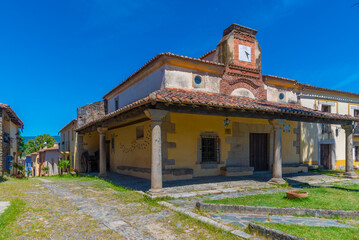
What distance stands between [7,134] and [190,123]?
11.6m

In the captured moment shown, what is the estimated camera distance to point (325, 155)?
16.0 m

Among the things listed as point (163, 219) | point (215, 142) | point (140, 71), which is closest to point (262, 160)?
point (215, 142)

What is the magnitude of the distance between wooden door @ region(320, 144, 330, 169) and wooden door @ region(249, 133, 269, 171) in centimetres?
557

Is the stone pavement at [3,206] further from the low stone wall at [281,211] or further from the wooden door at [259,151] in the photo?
the wooden door at [259,151]

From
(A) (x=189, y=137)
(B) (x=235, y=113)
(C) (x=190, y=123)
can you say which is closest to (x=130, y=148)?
(A) (x=189, y=137)

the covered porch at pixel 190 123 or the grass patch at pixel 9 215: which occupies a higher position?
the covered porch at pixel 190 123

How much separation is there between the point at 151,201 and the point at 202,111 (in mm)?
3187

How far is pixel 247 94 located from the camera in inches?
466

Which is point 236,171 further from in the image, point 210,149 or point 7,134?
point 7,134

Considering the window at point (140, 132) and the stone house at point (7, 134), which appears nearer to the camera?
the window at point (140, 132)

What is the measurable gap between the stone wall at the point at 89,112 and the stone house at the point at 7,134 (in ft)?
12.0

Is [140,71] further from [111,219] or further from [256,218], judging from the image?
[256,218]

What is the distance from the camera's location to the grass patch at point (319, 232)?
3728 mm

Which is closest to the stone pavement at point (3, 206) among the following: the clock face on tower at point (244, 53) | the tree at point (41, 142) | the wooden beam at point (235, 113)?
the wooden beam at point (235, 113)
